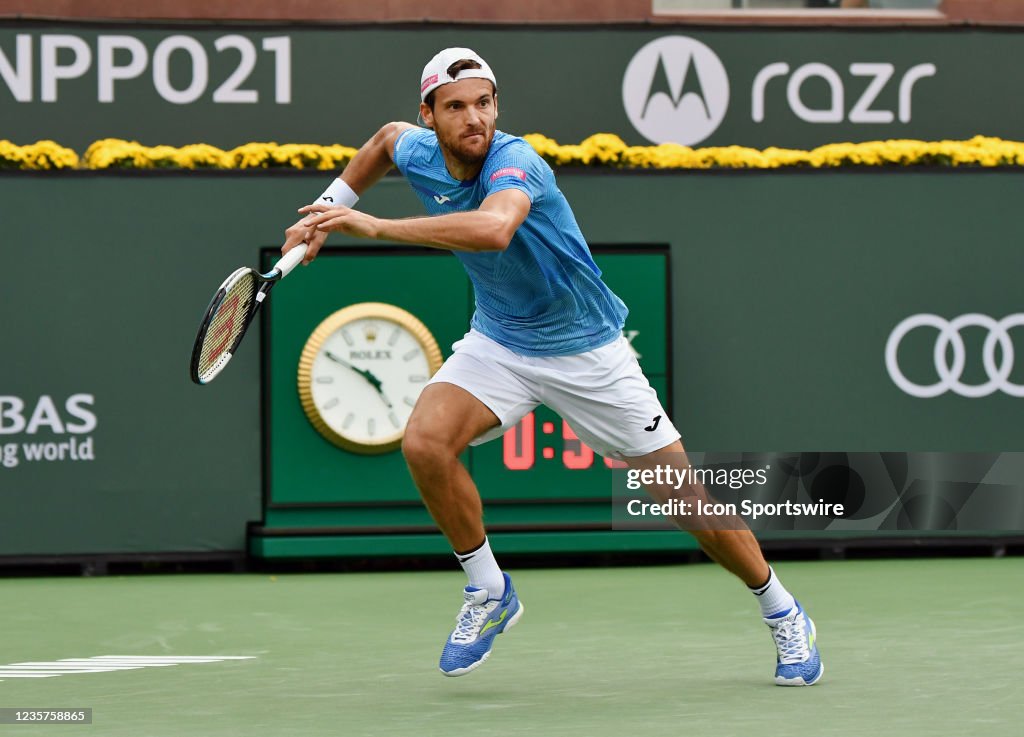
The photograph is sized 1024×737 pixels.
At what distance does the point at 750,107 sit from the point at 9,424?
14.4ft

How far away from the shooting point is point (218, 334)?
5.09 m

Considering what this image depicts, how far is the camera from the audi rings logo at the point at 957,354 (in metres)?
8.45

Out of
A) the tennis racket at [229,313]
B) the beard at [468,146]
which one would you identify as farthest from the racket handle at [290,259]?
the beard at [468,146]

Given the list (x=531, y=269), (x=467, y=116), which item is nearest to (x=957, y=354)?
(x=531, y=269)

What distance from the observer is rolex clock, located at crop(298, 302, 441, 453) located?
8.16m

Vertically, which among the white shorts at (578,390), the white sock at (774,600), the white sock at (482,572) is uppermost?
the white shorts at (578,390)

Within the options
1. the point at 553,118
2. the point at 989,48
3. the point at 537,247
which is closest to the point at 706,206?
the point at 553,118

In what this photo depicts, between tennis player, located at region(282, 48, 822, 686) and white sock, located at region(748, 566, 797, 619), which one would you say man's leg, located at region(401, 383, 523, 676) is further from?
white sock, located at region(748, 566, 797, 619)

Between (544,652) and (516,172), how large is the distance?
1811mm

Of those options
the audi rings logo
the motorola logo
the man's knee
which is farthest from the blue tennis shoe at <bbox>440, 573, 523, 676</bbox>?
the motorola logo

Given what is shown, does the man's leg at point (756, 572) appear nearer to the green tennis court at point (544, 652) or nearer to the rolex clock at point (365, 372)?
the green tennis court at point (544, 652)

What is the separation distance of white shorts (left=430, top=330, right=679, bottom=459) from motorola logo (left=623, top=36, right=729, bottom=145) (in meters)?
4.64

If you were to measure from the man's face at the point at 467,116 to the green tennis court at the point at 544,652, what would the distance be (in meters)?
1.57

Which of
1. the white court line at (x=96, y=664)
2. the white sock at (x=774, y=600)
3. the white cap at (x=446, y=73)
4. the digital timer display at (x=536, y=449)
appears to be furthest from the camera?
the digital timer display at (x=536, y=449)
